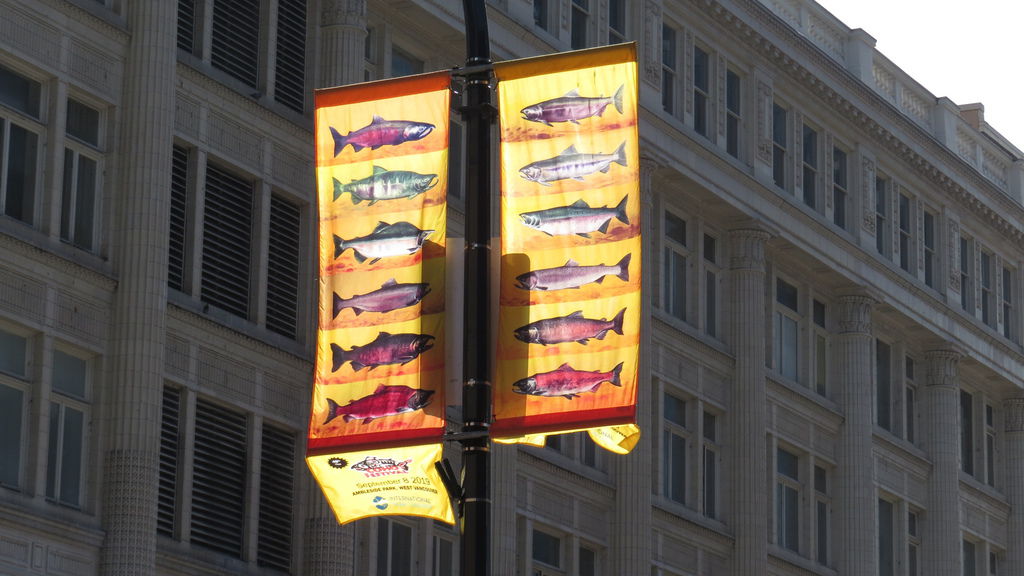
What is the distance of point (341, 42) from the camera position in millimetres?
34469

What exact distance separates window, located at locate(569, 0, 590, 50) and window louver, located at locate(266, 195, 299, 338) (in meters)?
9.94

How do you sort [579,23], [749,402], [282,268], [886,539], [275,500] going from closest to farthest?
[275,500]
[282,268]
[579,23]
[749,402]
[886,539]

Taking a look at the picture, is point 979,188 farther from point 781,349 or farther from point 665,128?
point 665,128

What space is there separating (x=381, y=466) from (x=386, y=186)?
2.06 meters

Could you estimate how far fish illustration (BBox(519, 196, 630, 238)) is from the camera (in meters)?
15.3

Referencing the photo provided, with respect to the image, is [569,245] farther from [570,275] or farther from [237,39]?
[237,39]

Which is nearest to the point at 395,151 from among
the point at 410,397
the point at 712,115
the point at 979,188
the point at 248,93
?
the point at 410,397

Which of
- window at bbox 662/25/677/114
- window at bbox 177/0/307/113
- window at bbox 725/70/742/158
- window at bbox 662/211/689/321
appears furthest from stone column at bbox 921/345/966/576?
window at bbox 177/0/307/113

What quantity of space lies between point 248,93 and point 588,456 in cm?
1194

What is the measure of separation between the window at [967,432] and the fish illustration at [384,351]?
43.0m

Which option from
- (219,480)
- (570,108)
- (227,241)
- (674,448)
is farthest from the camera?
(674,448)

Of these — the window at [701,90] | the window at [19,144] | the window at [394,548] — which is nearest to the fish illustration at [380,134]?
the window at [19,144]

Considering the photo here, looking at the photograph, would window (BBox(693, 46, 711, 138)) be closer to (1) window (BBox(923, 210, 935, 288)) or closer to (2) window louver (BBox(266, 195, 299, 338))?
(1) window (BBox(923, 210, 935, 288))

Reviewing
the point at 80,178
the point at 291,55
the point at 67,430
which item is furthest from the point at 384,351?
the point at 291,55
